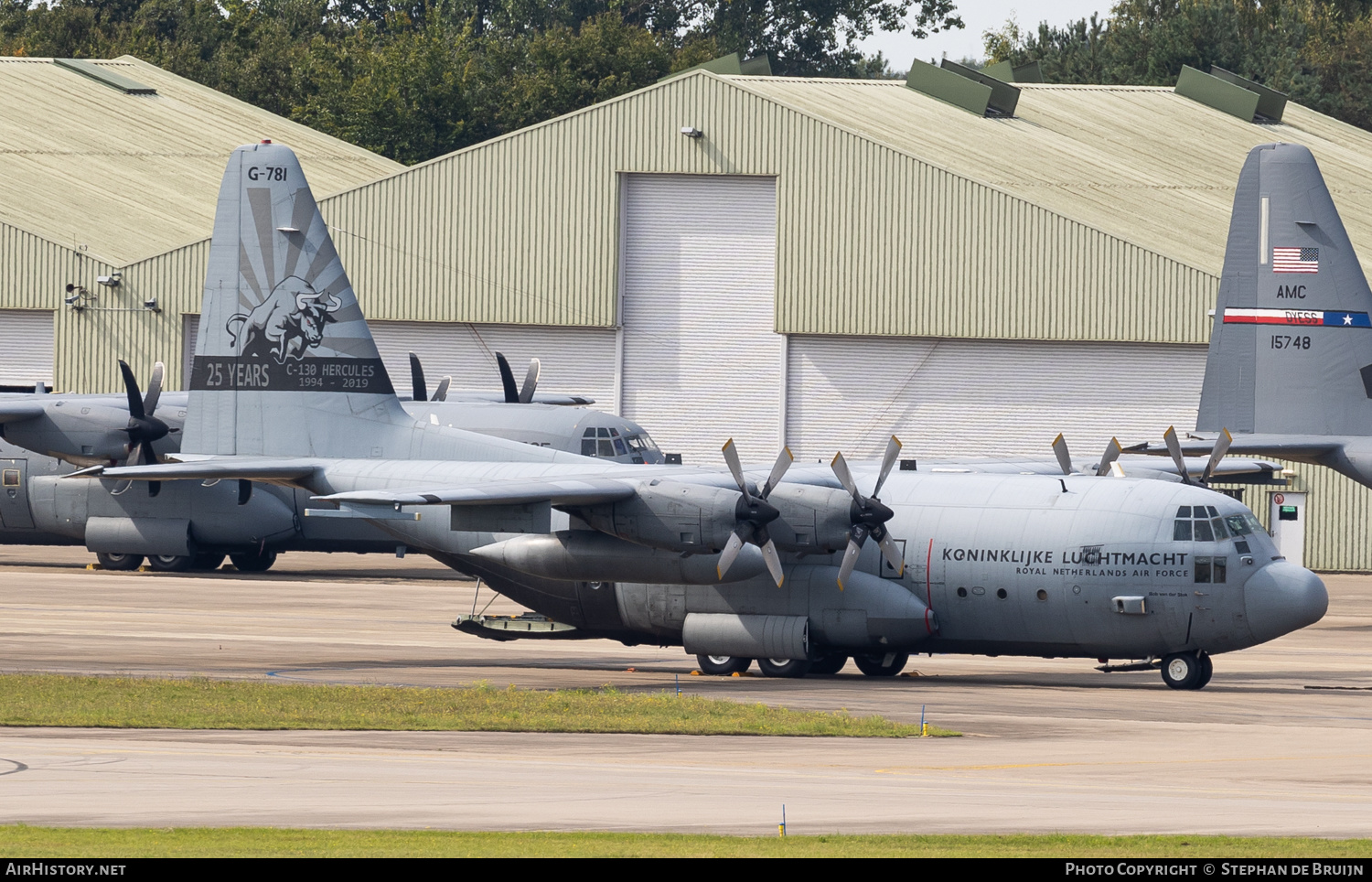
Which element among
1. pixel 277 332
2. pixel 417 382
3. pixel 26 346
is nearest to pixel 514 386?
pixel 417 382

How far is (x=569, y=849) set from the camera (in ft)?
51.6

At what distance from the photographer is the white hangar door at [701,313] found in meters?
61.3

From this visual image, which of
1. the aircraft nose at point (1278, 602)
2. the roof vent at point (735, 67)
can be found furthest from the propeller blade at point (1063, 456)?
the roof vent at point (735, 67)

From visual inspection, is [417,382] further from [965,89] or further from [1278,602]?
[965,89]

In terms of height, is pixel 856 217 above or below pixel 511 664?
above

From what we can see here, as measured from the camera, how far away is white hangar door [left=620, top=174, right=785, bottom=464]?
201 feet

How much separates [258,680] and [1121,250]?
35465 mm

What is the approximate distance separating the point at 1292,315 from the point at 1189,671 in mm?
14530

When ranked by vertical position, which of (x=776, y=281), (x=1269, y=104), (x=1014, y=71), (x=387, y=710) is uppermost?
(x=1014, y=71)

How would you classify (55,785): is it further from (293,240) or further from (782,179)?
(782,179)

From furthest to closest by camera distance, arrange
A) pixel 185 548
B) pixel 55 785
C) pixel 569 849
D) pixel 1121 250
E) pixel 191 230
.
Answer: pixel 191 230 → pixel 1121 250 → pixel 185 548 → pixel 55 785 → pixel 569 849

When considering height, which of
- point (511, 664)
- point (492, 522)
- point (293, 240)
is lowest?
point (511, 664)

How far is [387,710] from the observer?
26.8 m
